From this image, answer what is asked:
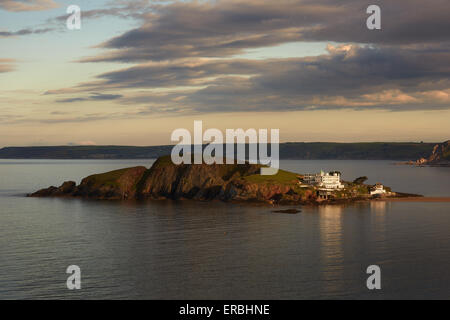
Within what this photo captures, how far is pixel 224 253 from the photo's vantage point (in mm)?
92500

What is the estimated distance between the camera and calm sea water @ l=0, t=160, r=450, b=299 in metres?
70.1

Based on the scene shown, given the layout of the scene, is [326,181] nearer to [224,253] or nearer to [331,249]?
[331,249]

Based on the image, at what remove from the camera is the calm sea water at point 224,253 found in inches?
2758

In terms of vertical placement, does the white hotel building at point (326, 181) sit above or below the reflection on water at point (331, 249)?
above

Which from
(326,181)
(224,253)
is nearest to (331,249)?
(224,253)

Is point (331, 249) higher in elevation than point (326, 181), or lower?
lower

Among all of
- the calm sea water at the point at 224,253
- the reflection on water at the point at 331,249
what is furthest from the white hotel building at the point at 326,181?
the calm sea water at the point at 224,253

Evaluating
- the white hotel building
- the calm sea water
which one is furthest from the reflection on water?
the white hotel building

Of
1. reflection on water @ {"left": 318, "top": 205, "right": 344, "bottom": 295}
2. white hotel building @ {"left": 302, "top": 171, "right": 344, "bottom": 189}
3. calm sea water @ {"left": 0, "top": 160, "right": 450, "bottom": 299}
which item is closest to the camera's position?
calm sea water @ {"left": 0, "top": 160, "right": 450, "bottom": 299}

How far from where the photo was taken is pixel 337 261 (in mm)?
86000

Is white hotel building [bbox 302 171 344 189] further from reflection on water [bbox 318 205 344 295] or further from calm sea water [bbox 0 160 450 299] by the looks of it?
calm sea water [bbox 0 160 450 299]

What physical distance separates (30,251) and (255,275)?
141 ft

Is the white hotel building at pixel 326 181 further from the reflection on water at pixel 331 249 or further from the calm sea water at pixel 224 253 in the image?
the calm sea water at pixel 224 253
